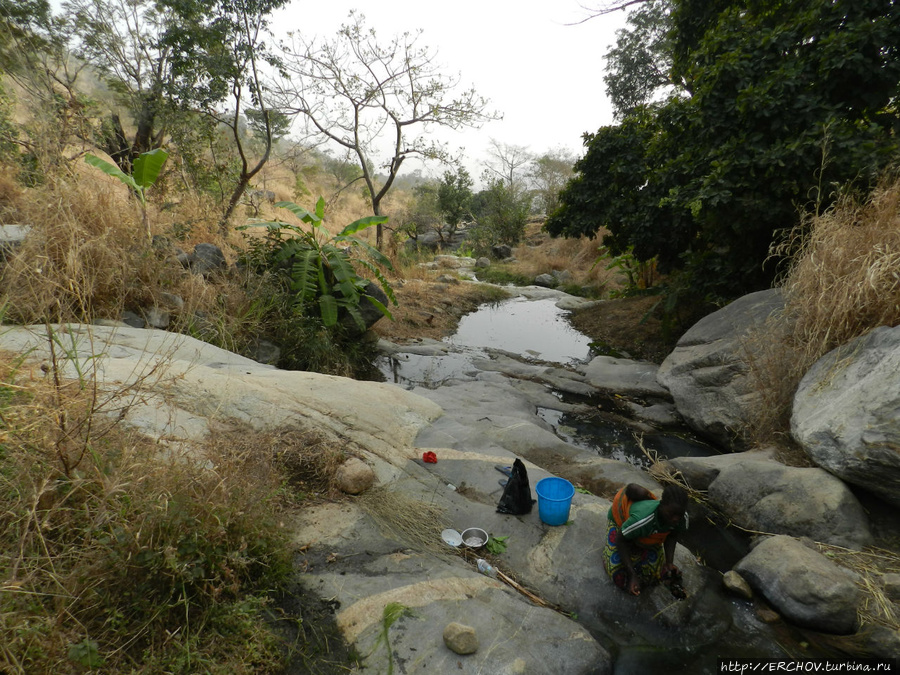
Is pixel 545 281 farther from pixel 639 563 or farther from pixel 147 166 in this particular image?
pixel 639 563

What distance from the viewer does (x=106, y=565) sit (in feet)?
6.38

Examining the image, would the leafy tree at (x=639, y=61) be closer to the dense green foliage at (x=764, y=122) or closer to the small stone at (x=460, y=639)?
the dense green foliage at (x=764, y=122)

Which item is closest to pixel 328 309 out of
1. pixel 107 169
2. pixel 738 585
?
pixel 107 169

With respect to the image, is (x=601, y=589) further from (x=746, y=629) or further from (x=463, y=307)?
(x=463, y=307)

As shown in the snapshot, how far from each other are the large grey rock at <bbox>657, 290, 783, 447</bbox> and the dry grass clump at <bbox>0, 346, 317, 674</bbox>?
4811 mm

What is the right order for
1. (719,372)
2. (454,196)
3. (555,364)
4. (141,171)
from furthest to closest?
(454,196)
(555,364)
(141,171)
(719,372)

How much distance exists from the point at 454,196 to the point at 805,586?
76.1 ft

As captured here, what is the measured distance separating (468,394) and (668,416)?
8.96ft

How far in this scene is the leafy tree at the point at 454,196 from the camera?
934 inches

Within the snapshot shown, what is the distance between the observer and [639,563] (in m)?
2.87

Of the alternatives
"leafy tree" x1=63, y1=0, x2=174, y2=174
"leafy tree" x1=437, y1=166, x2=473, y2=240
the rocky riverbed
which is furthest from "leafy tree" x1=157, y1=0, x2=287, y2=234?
"leafy tree" x1=437, y1=166, x2=473, y2=240

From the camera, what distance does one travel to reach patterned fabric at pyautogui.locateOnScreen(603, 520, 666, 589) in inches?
112

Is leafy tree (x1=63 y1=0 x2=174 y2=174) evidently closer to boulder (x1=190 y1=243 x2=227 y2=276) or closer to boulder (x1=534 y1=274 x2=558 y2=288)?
boulder (x1=190 y1=243 x2=227 y2=276)

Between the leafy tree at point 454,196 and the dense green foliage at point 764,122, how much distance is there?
16.2 meters
